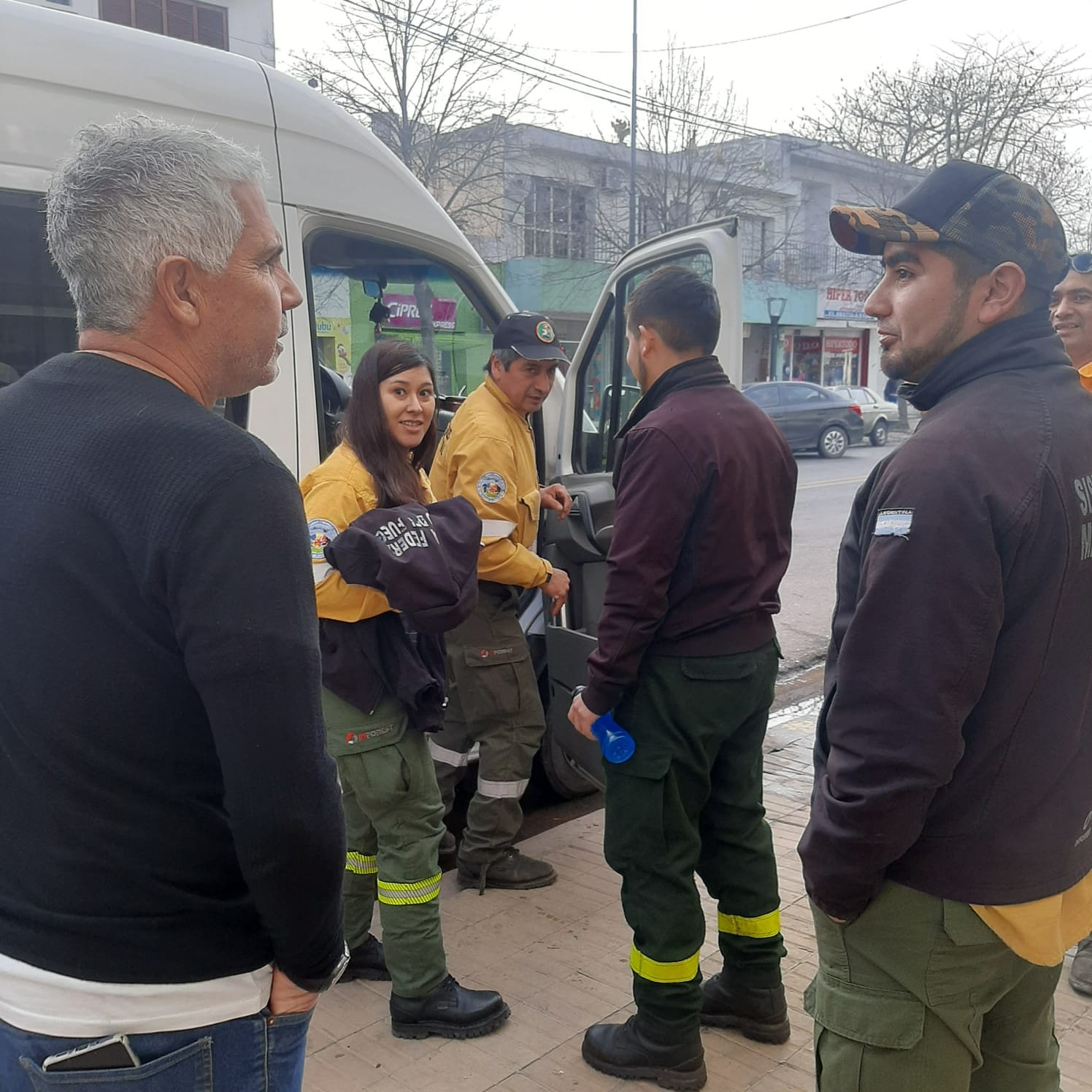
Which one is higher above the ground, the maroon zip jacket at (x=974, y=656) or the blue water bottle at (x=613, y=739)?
the maroon zip jacket at (x=974, y=656)

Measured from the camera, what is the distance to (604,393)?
178 inches

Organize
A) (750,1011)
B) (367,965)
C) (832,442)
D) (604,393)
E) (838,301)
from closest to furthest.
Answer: (750,1011), (367,965), (604,393), (832,442), (838,301)

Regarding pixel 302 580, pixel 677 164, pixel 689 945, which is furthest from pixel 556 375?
pixel 677 164

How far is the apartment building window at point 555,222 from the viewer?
25.6 metres

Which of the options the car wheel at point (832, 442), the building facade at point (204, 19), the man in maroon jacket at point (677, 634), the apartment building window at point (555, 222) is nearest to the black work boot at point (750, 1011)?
the man in maroon jacket at point (677, 634)

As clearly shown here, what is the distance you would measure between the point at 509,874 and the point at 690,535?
5.72 feet

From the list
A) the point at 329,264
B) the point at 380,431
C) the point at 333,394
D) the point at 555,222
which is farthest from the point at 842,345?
the point at 380,431

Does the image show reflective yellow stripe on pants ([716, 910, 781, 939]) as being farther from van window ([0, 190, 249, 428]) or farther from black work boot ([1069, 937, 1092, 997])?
van window ([0, 190, 249, 428])

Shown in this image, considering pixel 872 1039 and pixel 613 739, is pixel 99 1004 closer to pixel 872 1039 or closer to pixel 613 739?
pixel 872 1039

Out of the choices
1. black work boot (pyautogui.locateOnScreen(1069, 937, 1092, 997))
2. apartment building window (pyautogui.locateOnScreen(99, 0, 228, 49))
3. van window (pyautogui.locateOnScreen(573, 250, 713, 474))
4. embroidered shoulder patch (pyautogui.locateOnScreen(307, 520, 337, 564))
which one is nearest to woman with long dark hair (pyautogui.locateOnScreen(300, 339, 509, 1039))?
embroidered shoulder patch (pyautogui.locateOnScreen(307, 520, 337, 564))

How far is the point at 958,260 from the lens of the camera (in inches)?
67.6

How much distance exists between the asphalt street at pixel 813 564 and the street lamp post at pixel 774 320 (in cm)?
1187

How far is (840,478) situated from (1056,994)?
15604mm

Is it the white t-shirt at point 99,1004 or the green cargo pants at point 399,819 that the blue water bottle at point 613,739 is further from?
the white t-shirt at point 99,1004
